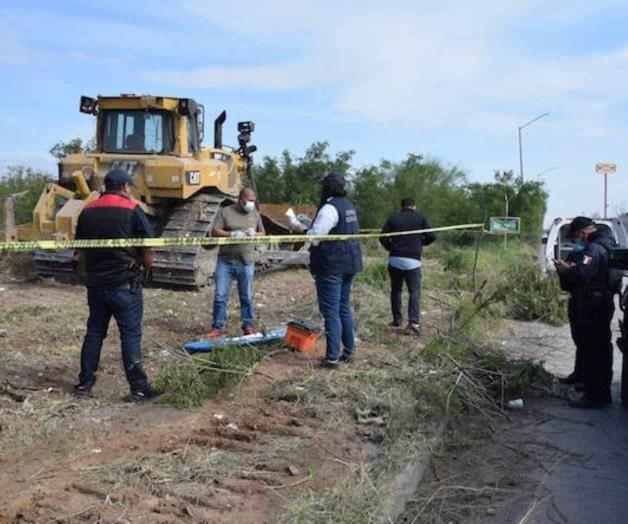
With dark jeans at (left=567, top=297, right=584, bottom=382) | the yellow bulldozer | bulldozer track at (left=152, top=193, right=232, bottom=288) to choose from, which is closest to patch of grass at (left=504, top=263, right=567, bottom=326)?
dark jeans at (left=567, top=297, right=584, bottom=382)

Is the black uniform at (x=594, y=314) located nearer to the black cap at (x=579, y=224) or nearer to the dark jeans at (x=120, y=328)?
the black cap at (x=579, y=224)

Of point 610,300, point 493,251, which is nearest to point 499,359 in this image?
point 610,300

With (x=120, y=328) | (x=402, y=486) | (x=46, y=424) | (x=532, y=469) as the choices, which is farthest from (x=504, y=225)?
(x=46, y=424)

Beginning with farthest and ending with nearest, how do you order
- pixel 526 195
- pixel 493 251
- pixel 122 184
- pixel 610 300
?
pixel 526 195 < pixel 493 251 < pixel 610 300 < pixel 122 184

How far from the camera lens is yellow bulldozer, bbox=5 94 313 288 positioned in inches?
495

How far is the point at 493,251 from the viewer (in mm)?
20703

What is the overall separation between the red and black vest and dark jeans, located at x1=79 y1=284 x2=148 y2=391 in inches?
3.7

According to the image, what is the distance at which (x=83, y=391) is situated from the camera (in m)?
6.33

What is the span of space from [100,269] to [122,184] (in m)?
0.71

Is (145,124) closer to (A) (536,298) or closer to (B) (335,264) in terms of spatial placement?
(A) (536,298)

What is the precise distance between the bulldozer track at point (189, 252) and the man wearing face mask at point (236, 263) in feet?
11.5

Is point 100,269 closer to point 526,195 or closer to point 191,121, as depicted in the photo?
point 191,121

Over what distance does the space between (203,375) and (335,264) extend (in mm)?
1679

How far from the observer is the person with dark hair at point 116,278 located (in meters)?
6.24
